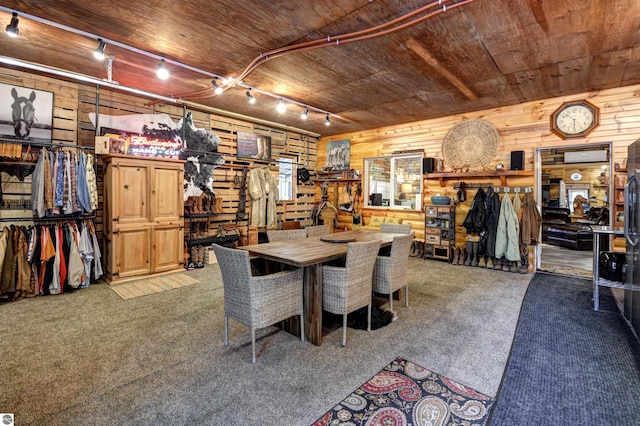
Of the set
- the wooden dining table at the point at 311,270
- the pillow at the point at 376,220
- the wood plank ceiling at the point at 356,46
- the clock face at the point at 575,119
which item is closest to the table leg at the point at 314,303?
the wooden dining table at the point at 311,270

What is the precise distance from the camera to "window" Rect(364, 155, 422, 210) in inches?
271

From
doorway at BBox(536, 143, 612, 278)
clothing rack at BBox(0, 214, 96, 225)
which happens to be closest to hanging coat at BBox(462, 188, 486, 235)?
doorway at BBox(536, 143, 612, 278)

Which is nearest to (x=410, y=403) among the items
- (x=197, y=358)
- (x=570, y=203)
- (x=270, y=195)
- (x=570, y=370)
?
(x=570, y=370)

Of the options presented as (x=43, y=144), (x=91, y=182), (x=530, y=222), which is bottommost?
(x=530, y=222)

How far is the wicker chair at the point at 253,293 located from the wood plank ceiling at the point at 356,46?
2114 millimetres

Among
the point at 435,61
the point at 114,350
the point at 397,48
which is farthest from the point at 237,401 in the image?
the point at 435,61

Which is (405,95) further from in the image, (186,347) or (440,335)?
(186,347)

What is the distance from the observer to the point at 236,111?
19.8ft

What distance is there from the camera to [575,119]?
16.0ft

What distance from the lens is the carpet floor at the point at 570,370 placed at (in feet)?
6.22

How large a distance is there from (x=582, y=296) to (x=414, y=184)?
3569mm

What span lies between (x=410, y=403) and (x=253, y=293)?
1311 millimetres

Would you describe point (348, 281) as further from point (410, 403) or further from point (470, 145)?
point (470, 145)

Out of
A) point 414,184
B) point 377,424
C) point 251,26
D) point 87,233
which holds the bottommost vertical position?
point 377,424
